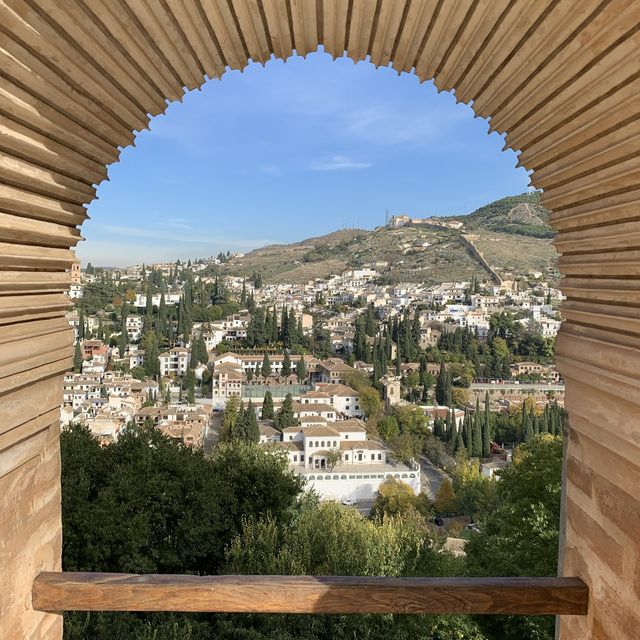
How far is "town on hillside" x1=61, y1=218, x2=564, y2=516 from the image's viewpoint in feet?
86.3

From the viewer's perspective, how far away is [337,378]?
38156mm

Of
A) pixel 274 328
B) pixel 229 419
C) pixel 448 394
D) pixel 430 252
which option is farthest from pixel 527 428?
pixel 430 252

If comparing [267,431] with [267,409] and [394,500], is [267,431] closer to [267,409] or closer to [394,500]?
[267,409]

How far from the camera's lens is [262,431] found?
27781 mm

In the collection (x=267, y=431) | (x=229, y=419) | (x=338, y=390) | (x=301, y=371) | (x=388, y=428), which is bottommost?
(x=388, y=428)

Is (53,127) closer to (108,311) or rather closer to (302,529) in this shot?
(302,529)

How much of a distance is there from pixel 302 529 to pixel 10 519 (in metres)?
5.80

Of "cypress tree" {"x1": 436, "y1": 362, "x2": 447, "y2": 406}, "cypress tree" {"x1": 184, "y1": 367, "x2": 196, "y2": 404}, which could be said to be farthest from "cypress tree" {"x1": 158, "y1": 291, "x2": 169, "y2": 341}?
"cypress tree" {"x1": 436, "y1": 362, "x2": 447, "y2": 406}

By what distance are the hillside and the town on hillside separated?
40.2 feet

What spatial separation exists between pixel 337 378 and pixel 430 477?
41.2 ft

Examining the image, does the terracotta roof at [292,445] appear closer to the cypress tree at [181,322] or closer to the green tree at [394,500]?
the green tree at [394,500]

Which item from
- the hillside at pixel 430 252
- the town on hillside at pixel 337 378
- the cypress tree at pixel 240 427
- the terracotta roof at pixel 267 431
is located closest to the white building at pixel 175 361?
the town on hillside at pixel 337 378

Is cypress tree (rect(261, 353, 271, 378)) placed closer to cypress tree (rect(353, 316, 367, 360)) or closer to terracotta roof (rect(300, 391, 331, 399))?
terracotta roof (rect(300, 391, 331, 399))

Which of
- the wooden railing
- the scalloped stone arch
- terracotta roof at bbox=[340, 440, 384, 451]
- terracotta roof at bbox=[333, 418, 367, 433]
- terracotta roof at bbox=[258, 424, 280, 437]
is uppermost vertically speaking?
the scalloped stone arch
